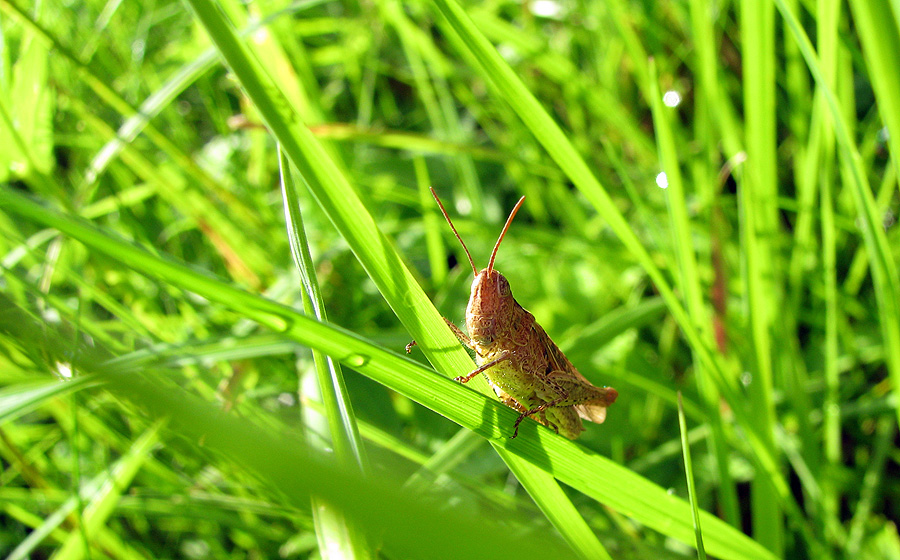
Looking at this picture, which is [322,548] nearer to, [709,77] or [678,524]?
[678,524]

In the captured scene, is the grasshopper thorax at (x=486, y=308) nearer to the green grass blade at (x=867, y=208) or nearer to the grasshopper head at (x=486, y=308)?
the grasshopper head at (x=486, y=308)

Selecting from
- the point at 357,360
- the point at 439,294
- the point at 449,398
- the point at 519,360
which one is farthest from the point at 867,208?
the point at 439,294

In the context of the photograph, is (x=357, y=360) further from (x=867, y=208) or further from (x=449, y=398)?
(x=867, y=208)

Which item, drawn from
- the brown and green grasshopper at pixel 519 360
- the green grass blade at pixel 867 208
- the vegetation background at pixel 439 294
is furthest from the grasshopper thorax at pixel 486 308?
the green grass blade at pixel 867 208

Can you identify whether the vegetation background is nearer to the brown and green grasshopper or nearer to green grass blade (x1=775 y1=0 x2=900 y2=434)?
green grass blade (x1=775 y1=0 x2=900 y2=434)

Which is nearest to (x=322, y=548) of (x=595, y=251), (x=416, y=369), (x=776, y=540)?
(x=416, y=369)

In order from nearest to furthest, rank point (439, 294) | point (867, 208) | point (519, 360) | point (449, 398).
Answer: point (449, 398) < point (867, 208) < point (519, 360) < point (439, 294)

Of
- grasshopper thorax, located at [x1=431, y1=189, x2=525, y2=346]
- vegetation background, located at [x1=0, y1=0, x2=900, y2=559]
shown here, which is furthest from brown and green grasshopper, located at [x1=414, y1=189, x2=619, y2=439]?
vegetation background, located at [x1=0, y1=0, x2=900, y2=559]

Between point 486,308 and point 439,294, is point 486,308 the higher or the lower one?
the lower one

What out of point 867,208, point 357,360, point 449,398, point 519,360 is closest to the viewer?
point 357,360
